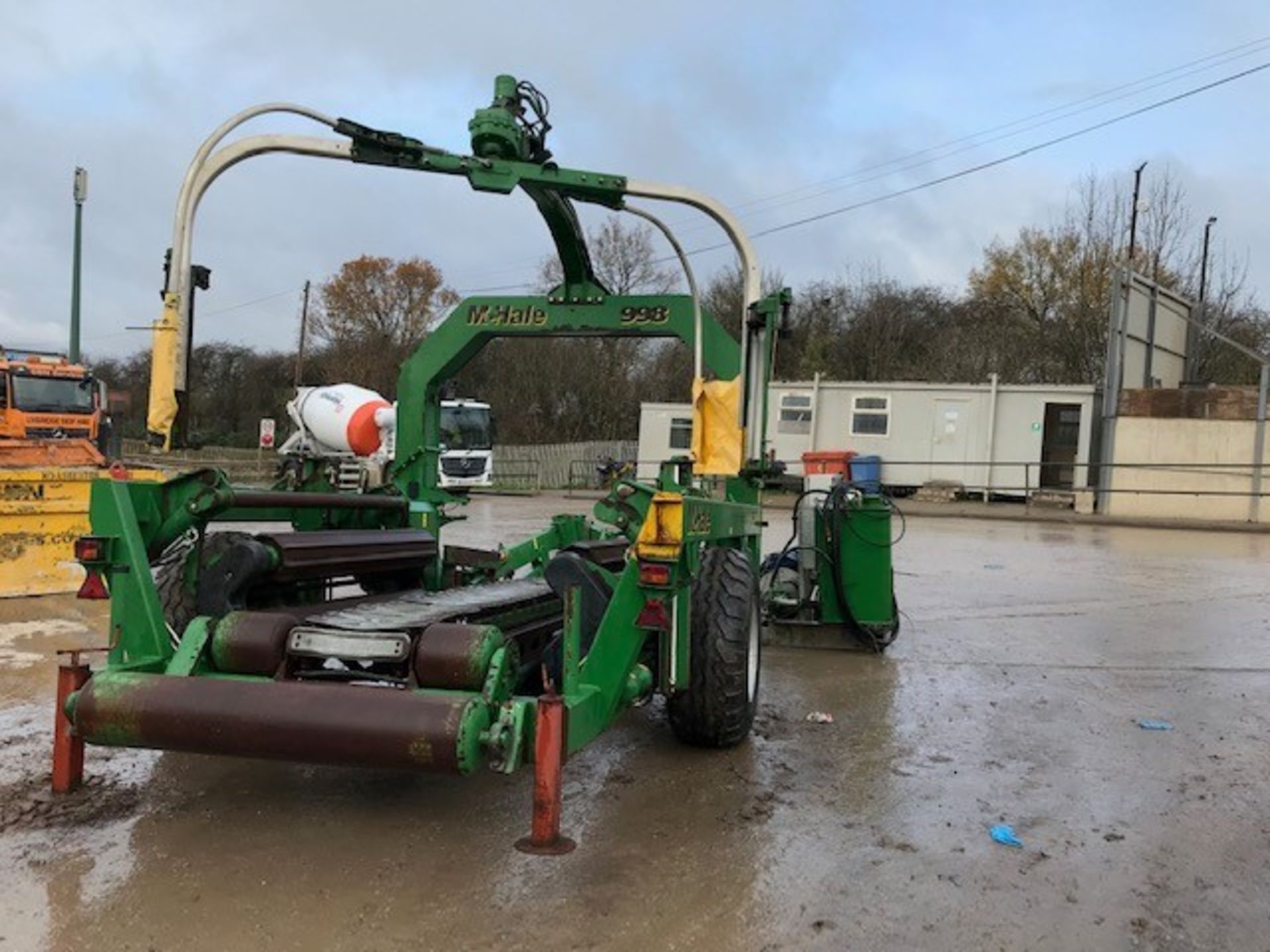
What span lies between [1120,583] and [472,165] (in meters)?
10.0

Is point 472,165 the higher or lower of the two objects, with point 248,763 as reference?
higher

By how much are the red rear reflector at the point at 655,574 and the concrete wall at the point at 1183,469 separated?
22.1 metres

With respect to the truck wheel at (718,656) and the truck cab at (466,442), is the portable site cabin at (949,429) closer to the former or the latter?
the truck cab at (466,442)

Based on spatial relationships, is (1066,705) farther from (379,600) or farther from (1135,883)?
(379,600)

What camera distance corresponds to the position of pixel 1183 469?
2336 centimetres

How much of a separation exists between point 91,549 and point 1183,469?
24.0 metres

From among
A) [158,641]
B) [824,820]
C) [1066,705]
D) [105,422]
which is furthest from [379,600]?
[105,422]

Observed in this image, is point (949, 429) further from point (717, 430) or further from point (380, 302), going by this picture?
point (380, 302)

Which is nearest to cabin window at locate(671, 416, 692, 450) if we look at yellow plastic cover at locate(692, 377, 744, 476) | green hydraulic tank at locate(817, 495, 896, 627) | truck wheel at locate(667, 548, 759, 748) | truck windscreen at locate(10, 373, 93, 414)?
truck windscreen at locate(10, 373, 93, 414)

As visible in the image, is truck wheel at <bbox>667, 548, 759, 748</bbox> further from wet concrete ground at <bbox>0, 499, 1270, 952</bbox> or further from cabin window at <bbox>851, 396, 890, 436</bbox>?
cabin window at <bbox>851, 396, 890, 436</bbox>

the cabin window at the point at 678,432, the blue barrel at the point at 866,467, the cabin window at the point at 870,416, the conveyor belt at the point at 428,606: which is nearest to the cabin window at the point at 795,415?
the cabin window at the point at 870,416

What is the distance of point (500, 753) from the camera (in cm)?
352

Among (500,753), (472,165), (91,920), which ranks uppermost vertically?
(472,165)

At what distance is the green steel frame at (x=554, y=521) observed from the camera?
→ 4.00m
